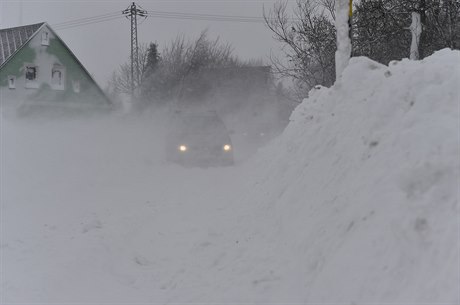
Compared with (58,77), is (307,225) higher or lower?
lower

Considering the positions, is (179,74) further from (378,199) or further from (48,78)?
(378,199)

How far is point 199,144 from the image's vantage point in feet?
39.1

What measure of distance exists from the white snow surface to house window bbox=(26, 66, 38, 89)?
832 inches

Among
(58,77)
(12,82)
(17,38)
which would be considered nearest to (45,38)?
(17,38)

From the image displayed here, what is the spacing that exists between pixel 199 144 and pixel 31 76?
20312 millimetres

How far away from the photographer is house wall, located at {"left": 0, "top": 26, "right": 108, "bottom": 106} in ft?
86.0

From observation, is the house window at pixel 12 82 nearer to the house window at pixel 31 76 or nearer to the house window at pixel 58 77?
the house window at pixel 31 76

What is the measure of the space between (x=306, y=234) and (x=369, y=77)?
2.38 m

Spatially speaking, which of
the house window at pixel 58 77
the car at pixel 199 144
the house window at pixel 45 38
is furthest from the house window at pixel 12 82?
the car at pixel 199 144

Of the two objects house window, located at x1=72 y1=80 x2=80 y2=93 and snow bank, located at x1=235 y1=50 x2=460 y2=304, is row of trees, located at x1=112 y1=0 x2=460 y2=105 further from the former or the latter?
house window, located at x1=72 y1=80 x2=80 y2=93

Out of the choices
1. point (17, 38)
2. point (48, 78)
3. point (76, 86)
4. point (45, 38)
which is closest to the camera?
Result: point (48, 78)

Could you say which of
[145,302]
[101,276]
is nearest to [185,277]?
[145,302]

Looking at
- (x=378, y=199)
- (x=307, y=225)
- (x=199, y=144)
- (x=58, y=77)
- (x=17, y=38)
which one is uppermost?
(x=17, y=38)

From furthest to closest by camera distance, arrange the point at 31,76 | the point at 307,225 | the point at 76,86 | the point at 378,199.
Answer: the point at 76,86
the point at 31,76
the point at 307,225
the point at 378,199
